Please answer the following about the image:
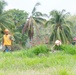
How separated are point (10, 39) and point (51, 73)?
8781mm

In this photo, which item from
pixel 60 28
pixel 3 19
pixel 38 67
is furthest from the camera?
pixel 60 28

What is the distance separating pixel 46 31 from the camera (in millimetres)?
73125

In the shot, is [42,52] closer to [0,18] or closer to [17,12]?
[0,18]

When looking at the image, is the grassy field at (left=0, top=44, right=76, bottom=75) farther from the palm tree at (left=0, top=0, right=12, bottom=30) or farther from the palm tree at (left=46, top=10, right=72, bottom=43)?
the palm tree at (left=46, top=10, right=72, bottom=43)

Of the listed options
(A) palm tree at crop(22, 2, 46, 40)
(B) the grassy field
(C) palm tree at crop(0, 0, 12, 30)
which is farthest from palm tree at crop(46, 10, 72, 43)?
(B) the grassy field

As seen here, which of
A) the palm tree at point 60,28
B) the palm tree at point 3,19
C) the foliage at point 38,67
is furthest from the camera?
the palm tree at point 60,28

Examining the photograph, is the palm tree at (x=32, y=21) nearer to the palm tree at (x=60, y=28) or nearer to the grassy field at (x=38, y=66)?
the palm tree at (x=60, y=28)

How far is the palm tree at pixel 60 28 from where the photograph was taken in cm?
4775

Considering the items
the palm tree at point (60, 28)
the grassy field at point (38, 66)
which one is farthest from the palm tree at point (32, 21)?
the grassy field at point (38, 66)

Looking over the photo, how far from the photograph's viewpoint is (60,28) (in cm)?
4938

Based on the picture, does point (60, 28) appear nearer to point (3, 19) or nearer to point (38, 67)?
point (3, 19)

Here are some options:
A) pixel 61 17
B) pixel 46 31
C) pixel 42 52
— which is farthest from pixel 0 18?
pixel 42 52

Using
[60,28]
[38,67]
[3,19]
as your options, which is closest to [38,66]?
[38,67]

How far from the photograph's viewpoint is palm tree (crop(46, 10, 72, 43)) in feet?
157
